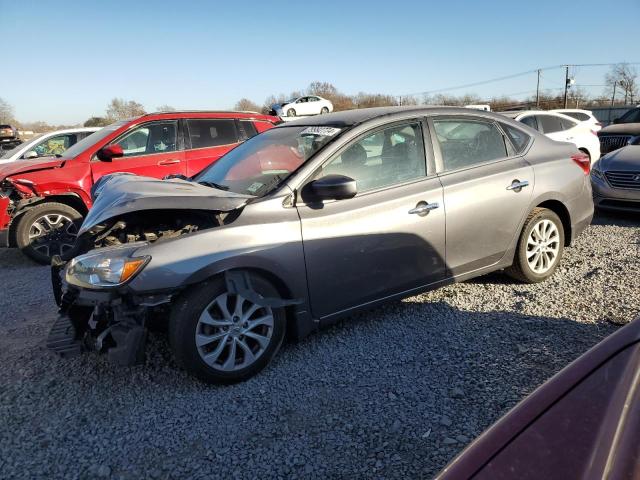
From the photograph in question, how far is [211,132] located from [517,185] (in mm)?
4979

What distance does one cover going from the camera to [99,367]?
3344 millimetres

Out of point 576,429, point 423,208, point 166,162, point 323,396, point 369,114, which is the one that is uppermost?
point 369,114

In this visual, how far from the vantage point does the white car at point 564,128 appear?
9641mm

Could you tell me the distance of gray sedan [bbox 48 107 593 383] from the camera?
2.88 m

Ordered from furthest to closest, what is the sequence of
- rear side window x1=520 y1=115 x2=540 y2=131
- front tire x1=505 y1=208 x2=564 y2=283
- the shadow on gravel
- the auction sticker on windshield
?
1. rear side window x1=520 y1=115 x2=540 y2=131
2. front tire x1=505 y1=208 x2=564 y2=283
3. the auction sticker on windshield
4. the shadow on gravel

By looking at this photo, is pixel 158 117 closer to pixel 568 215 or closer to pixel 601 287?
pixel 568 215

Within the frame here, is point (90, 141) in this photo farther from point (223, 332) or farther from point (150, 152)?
point (223, 332)

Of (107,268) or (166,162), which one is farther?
(166,162)

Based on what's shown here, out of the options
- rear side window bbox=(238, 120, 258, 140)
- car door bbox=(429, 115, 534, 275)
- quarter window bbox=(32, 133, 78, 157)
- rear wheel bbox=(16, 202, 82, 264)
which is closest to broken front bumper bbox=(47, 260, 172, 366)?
car door bbox=(429, 115, 534, 275)

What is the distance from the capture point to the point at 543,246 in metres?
4.39

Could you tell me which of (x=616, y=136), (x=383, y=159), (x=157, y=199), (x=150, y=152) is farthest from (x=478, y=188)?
(x=616, y=136)

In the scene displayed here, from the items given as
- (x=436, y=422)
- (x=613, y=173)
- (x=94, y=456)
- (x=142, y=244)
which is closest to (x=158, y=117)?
(x=142, y=244)

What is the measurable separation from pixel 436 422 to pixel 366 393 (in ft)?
1.56

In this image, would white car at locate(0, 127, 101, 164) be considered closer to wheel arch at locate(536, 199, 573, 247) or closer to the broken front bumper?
the broken front bumper
